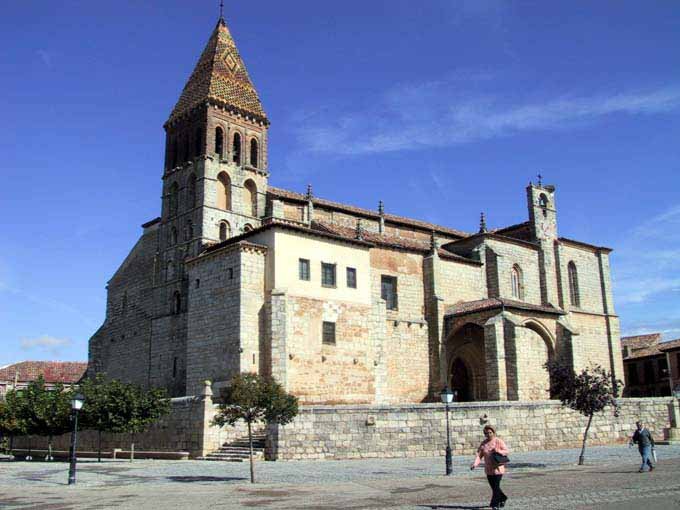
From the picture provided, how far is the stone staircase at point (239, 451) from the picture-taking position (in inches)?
987

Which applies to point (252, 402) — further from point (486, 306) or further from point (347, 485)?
point (486, 306)

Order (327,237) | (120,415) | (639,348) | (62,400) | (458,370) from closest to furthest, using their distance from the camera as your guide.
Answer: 1. (120,415)
2. (62,400)
3. (327,237)
4. (458,370)
5. (639,348)

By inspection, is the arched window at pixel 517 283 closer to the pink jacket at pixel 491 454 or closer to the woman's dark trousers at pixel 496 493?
the pink jacket at pixel 491 454

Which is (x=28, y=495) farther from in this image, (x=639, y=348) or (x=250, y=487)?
(x=639, y=348)

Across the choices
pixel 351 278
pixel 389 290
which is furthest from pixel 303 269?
pixel 389 290

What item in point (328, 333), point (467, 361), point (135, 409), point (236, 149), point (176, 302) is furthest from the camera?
point (236, 149)

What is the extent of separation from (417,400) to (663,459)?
15.3 metres

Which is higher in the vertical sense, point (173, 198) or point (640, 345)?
point (173, 198)

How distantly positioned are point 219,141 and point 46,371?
120 ft

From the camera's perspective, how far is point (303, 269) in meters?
33.0

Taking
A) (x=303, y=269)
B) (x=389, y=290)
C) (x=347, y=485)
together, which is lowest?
(x=347, y=485)

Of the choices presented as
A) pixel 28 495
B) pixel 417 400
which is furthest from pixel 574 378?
pixel 28 495

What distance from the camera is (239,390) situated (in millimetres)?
19250

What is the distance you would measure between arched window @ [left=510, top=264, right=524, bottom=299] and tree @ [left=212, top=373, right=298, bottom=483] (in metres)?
25.8
